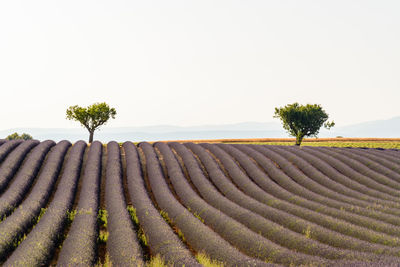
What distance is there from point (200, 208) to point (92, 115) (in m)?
32.3

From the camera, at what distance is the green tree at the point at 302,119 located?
4744 centimetres

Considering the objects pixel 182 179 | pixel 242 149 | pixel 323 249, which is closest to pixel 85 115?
pixel 242 149

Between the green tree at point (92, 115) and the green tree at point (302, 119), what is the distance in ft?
89.6

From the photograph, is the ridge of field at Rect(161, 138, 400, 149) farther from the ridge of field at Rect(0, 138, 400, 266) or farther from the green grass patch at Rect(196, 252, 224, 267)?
the green grass patch at Rect(196, 252, 224, 267)

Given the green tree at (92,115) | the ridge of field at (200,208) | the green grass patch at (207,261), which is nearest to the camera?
the green grass patch at (207,261)

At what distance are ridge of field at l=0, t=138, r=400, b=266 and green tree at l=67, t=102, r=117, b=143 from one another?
58.9ft

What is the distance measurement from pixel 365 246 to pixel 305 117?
41.9 meters

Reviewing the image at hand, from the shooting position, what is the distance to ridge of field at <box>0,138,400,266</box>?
7.36 meters

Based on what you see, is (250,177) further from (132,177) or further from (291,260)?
(291,260)

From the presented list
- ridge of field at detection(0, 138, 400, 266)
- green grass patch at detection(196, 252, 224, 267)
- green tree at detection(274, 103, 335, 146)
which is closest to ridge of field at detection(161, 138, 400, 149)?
green tree at detection(274, 103, 335, 146)

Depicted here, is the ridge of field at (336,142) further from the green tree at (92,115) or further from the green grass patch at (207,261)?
the green grass patch at (207,261)

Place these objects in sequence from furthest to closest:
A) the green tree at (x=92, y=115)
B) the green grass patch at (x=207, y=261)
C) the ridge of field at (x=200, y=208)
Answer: the green tree at (x=92, y=115) < the ridge of field at (x=200, y=208) < the green grass patch at (x=207, y=261)

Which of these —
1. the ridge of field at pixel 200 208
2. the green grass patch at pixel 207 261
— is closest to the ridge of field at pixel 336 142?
the ridge of field at pixel 200 208

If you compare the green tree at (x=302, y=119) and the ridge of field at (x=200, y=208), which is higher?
the green tree at (x=302, y=119)
